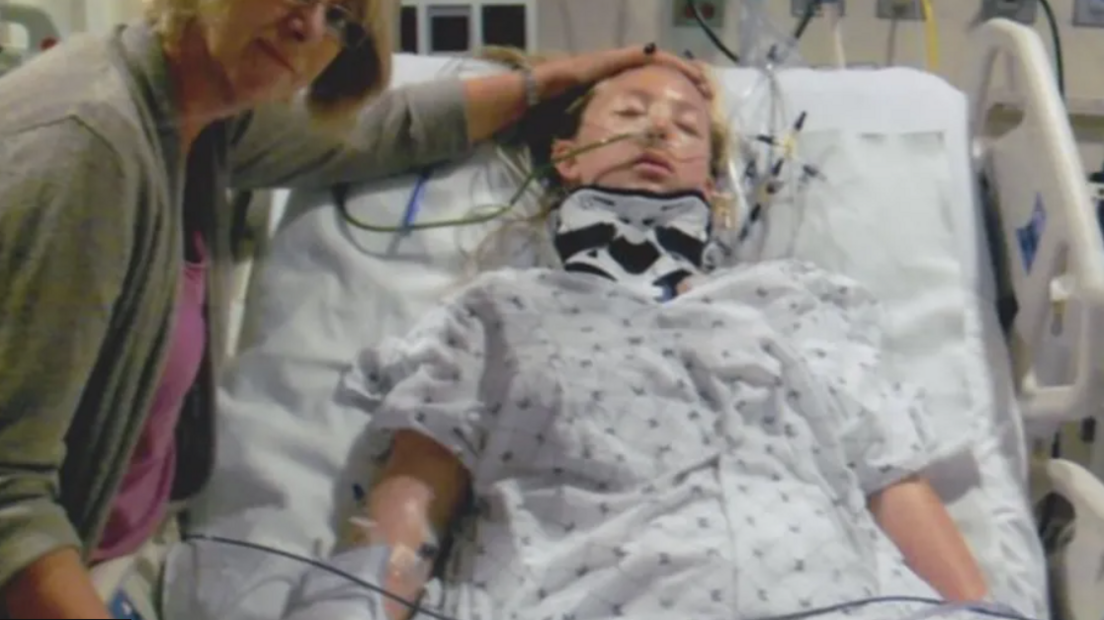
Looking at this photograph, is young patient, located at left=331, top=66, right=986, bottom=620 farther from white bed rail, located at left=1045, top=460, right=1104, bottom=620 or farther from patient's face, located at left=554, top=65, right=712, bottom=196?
white bed rail, located at left=1045, top=460, right=1104, bottom=620

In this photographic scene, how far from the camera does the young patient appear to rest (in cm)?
147

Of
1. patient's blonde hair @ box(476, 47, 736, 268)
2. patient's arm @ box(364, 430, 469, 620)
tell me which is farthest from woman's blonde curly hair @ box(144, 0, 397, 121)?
patient's blonde hair @ box(476, 47, 736, 268)

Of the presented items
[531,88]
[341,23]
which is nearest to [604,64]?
[531,88]

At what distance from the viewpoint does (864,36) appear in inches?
98.8

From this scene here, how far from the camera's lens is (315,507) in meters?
1.70

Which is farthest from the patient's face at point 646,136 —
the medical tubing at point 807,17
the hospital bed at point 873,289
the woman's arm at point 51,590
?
the woman's arm at point 51,590

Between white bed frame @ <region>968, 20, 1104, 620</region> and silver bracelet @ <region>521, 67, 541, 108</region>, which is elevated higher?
silver bracelet @ <region>521, 67, 541, 108</region>

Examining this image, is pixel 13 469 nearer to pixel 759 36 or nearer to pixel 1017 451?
pixel 1017 451

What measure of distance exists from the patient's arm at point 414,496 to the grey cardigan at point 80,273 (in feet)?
1.31

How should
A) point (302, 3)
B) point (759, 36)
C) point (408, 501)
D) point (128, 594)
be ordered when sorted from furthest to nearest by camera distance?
Result: point (759, 36)
point (408, 501)
point (128, 594)
point (302, 3)

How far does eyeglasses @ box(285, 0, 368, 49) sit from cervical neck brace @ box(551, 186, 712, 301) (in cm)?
60

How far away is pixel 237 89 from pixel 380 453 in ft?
1.98

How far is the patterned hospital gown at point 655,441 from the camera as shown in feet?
4.79

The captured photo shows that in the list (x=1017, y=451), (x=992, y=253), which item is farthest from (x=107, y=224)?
(x=992, y=253)
